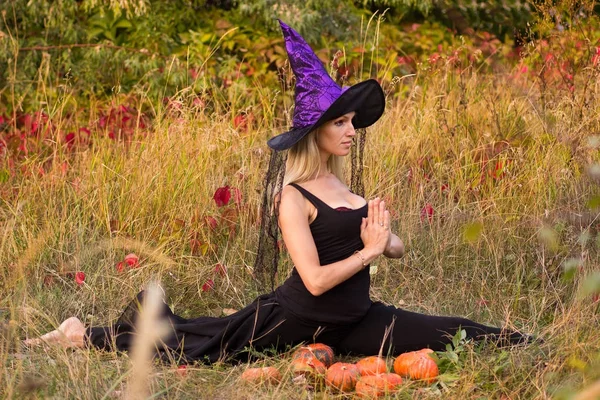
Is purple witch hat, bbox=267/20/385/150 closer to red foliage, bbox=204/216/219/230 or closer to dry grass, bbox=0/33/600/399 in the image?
dry grass, bbox=0/33/600/399

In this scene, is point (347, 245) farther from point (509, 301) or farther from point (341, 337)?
point (509, 301)

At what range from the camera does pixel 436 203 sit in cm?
536

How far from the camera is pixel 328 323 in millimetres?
3707

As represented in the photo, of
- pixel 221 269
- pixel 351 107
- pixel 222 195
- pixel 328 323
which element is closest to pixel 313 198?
pixel 351 107

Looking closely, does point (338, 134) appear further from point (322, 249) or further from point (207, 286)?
point (207, 286)

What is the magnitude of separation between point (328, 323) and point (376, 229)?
44 cm

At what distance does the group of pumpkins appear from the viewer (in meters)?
3.32

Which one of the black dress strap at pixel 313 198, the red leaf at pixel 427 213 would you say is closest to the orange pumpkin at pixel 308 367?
the black dress strap at pixel 313 198

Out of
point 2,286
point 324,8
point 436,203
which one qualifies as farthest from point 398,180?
point 324,8

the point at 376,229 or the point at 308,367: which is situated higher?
the point at 376,229

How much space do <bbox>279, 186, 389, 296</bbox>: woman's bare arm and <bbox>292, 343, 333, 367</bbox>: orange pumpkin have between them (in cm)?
22

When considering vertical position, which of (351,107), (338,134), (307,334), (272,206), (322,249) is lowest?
(307,334)

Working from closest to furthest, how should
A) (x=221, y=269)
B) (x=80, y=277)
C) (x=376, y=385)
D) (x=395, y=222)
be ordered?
(x=376, y=385) → (x=80, y=277) → (x=221, y=269) → (x=395, y=222)

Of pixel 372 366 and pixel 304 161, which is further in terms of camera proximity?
pixel 304 161
